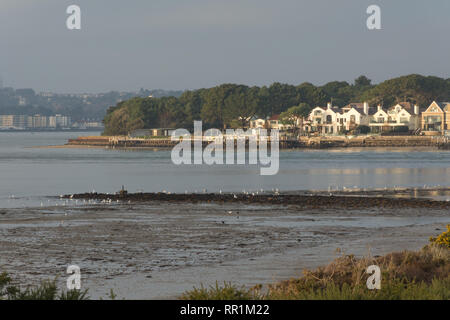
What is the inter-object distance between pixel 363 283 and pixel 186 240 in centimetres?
1478

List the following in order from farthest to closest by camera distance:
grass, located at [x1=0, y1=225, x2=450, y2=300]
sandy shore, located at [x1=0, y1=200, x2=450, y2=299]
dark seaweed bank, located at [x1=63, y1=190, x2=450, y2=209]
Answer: dark seaweed bank, located at [x1=63, y1=190, x2=450, y2=209] < sandy shore, located at [x1=0, y1=200, x2=450, y2=299] < grass, located at [x1=0, y1=225, x2=450, y2=300]

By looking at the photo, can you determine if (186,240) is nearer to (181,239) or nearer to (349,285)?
(181,239)

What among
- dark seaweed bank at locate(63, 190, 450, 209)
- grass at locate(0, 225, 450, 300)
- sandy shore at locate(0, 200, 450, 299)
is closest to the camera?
grass at locate(0, 225, 450, 300)

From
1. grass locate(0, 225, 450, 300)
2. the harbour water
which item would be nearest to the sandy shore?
the harbour water

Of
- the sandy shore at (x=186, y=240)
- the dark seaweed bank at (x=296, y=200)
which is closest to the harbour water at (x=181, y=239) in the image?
the sandy shore at (x=186, y=240)

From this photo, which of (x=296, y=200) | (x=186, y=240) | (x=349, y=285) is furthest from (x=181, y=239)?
(x=296, y=200)

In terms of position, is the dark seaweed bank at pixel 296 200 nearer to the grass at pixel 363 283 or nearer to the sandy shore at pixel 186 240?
the sandy shore at pixel 186 240

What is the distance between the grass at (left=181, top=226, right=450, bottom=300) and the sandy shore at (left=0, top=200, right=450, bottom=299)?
3.06m

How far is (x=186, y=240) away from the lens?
3312cm

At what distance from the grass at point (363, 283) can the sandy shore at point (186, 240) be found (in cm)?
306

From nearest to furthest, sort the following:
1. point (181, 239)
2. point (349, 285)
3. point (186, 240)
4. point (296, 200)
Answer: point (349, 285) → point (186, 240) → point (181, 239) → point (296, 200)

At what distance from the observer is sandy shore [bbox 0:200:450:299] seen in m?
24.9

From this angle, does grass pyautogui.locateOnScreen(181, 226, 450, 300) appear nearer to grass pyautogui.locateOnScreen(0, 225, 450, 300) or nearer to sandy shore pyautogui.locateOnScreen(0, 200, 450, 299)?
grass pyautogui.locateOnScreen(0, 225, 450, 300)
